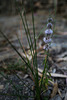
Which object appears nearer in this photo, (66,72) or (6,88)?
(6,88)

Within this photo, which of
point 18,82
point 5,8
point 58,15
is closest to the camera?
point 18,82

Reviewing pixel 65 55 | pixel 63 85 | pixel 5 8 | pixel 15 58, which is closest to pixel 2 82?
pixel 15 58

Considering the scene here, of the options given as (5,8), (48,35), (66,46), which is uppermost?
(48,35)

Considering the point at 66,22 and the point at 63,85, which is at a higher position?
the point at 63,85

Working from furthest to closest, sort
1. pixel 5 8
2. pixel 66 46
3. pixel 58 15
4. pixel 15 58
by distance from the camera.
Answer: pixel 5 8
pixel 58 15
pixel 66 46
pixel 15 58

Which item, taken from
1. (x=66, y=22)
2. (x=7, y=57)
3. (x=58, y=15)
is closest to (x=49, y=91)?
(x=7, y=57)

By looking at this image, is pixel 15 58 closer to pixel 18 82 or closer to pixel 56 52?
pixel 18 82

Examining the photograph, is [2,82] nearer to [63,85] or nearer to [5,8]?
[63,85]

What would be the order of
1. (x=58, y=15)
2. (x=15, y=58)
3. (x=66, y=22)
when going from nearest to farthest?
(x=15, y=58) < (x=66, y=22) < (x=58, y=15)

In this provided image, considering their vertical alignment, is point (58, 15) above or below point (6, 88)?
below
